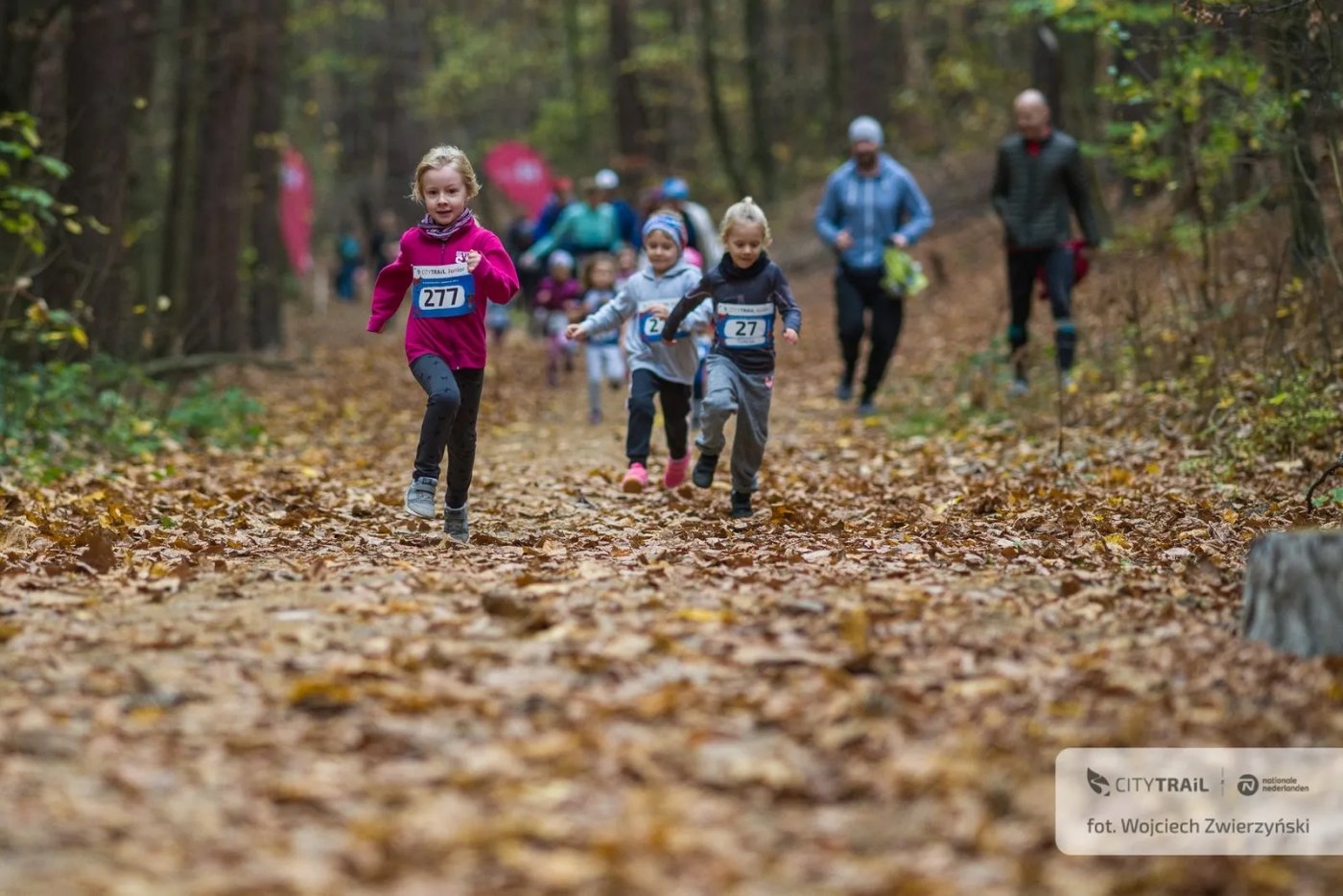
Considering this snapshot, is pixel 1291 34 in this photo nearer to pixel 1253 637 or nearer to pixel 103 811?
pixel 1253 637

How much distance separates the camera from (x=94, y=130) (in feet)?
44.9

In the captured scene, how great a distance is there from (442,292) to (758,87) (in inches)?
990

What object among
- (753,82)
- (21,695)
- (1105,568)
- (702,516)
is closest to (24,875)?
(21,695)

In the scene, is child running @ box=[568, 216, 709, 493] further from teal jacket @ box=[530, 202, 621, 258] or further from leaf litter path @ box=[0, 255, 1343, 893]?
teal jacket @ box=[530, 202, 621, 258]

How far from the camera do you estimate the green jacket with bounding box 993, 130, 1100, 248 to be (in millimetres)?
12312

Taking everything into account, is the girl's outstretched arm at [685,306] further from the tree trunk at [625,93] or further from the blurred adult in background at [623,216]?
the tree trunk at [625,93]

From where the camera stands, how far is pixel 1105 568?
6871 millimetres

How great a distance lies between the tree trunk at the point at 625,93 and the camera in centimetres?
3120

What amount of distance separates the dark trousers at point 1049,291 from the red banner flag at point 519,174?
23587mm

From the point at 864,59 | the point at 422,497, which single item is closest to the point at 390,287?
the point at 422,497

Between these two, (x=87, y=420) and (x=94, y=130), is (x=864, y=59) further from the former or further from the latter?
(x=87, y=420)

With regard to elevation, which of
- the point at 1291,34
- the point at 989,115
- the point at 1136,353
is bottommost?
the point at 1136,353

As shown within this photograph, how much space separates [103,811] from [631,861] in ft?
4.50

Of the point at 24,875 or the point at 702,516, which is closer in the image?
the point at 24,875
